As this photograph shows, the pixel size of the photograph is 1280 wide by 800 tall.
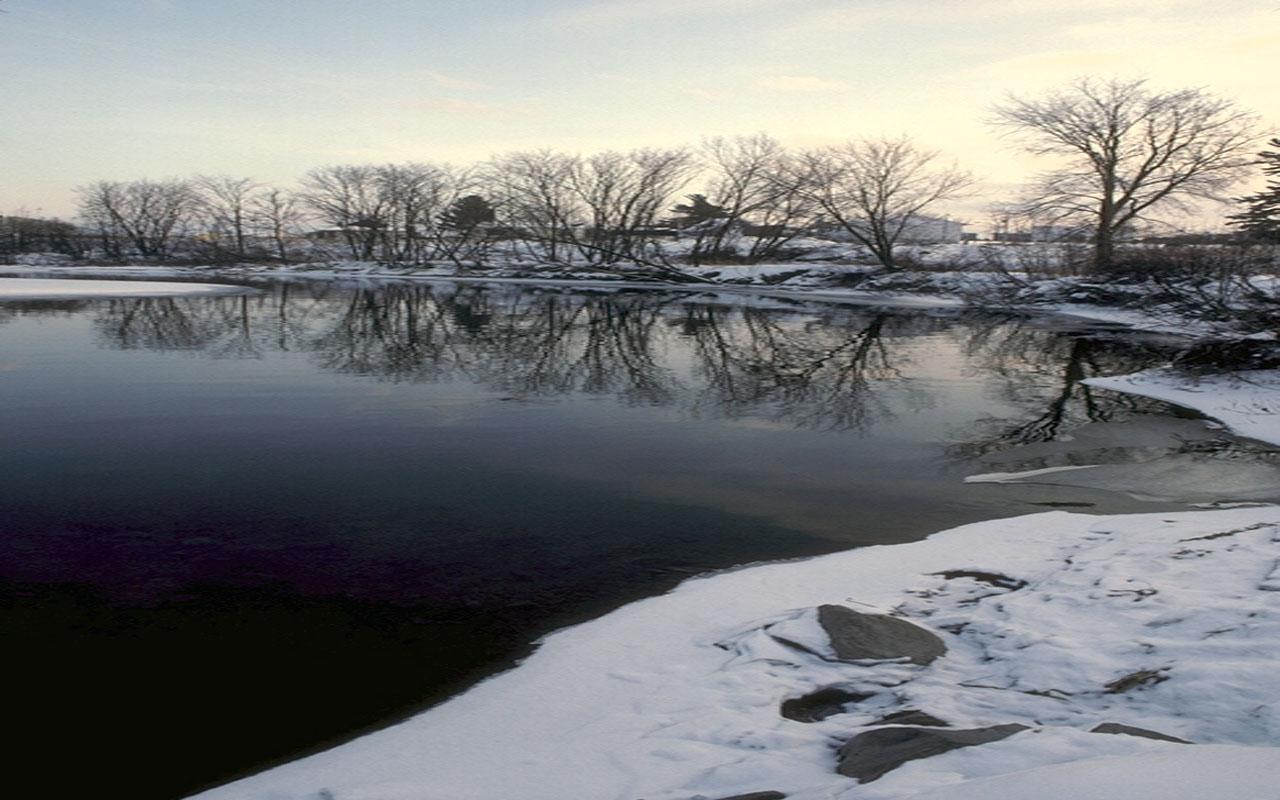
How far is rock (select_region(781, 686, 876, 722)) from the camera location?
3.68 metres

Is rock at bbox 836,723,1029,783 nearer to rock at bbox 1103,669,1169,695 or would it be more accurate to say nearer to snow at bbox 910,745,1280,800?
snow at bbox 910,745,1280,800

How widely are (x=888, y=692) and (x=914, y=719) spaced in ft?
1.02

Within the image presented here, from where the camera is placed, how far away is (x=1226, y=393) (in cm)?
1203

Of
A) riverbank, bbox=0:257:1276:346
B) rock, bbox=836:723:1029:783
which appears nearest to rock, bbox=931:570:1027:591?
rock, bbox=836:723:1029:783

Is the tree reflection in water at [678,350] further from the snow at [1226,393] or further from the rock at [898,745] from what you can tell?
the rock at [898,745]

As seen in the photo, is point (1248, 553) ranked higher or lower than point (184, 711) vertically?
higher

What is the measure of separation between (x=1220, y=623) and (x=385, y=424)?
833cm

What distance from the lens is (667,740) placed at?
3486 mm

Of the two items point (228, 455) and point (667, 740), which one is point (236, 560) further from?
point (667, 740)

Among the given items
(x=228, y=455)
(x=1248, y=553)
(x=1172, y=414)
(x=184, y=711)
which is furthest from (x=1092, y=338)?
(x=184, y=711)

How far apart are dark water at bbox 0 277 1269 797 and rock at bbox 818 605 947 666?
120 cm

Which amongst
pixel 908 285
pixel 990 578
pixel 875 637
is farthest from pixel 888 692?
pixel 908 285

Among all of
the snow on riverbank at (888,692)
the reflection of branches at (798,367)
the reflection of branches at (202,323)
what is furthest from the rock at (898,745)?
the reflection of branches at (202,323)

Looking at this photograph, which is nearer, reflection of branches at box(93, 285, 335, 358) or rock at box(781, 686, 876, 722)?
rock at box(781, 686, 876, 722)
